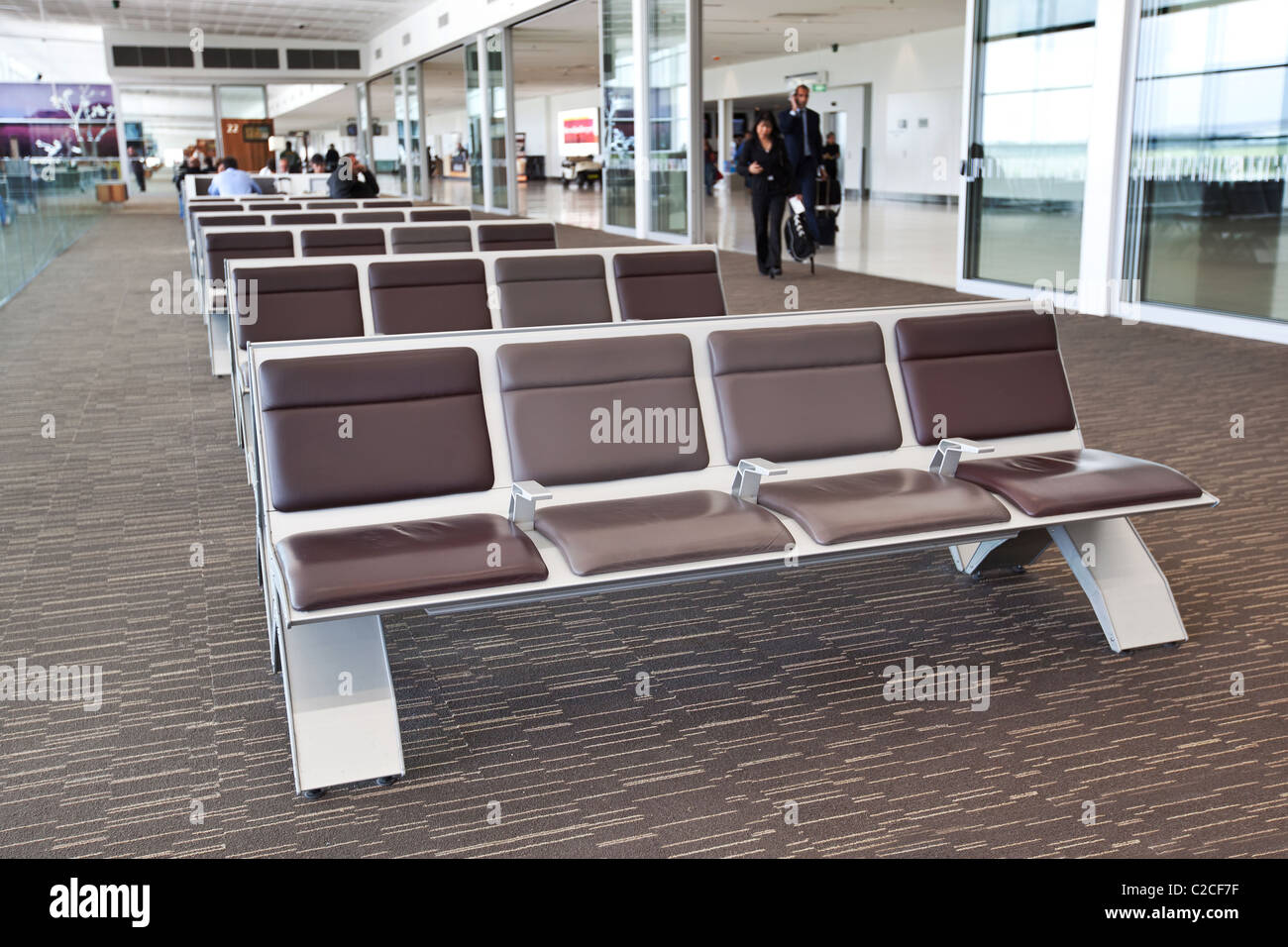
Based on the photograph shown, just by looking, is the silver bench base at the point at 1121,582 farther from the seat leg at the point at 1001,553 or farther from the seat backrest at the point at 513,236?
the seat backrest at the point at 513,236

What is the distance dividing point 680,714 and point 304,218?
6.31 metres

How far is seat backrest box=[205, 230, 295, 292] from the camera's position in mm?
6242

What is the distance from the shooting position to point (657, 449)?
9.78ft

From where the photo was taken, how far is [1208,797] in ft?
7.46

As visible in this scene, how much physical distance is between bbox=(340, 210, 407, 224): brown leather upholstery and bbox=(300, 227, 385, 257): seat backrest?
155cm

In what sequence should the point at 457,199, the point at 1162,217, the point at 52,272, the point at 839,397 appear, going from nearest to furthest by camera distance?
the point at 839,397 < the point at 1162,217 < the point at 52,272 < the point at 457,199

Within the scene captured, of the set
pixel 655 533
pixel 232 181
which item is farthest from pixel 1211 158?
pixel 232 181

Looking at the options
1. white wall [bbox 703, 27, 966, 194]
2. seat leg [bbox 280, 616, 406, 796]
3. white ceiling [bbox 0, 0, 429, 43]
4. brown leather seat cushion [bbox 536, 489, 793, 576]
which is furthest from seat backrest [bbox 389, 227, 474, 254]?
white ceiling [bbox 0, 0, 429, 43]

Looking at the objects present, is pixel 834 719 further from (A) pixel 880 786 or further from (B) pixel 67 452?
(B) pixel 67 452

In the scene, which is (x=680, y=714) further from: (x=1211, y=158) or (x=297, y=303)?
(x=1211, y=158)

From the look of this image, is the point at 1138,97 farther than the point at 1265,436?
Yes

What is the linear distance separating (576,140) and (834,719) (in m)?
37.9

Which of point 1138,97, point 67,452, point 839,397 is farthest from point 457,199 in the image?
point 839,397

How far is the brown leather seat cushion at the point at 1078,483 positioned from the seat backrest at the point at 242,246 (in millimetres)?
4459
